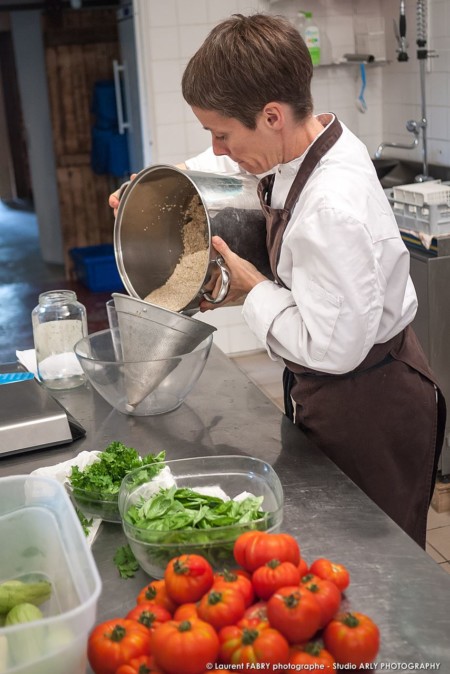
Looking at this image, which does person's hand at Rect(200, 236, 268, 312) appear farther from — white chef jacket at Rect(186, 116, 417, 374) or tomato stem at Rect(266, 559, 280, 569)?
tomato stem at Rect(266, 559, 280, 569)

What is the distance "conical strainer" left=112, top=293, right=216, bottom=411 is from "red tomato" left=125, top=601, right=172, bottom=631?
808 mm

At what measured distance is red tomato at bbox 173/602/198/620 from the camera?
103 cm

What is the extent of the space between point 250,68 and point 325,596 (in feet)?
3.30

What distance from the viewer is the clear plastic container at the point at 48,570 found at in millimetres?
967

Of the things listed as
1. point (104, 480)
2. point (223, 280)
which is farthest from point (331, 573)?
point (223, 280)

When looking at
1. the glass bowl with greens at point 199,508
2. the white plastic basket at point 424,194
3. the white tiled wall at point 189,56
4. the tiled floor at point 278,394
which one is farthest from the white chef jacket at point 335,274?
the white tiled wall at point 189,56

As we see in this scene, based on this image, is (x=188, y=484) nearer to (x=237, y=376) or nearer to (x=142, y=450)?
(x=142, y=450)

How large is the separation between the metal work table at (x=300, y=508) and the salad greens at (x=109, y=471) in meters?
0.08

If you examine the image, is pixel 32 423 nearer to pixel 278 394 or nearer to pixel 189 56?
pixel 278 394

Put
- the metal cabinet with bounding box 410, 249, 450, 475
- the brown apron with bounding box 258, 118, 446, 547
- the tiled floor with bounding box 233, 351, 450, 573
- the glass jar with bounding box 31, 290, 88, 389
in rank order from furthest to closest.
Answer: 1. the metal cabinet with bounding box 410, 249, 450, 475
2. the tiled floor with bounding box 233, 351, 450, 573
3. the glass jar with bounding box 31, 290, 88, 389
4. the brown apron with bounding box 258, 118, 446, 547

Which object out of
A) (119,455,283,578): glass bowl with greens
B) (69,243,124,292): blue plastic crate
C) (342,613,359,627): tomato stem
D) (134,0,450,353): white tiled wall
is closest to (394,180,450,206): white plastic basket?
(134,0,450,353): white tiled wall

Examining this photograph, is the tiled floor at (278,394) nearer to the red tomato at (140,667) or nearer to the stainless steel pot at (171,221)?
the stainless steel pot at (171,221)

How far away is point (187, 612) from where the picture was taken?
3.41 feet

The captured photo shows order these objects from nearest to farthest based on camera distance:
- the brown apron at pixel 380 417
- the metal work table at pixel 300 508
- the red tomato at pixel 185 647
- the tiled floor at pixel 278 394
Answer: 1. the red tomato at pixel 185 647
2. the metal work table at pixel 300 508
3. the brown apron at pixel 380 417
4. the tiled floor at pixel 278 394
